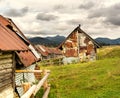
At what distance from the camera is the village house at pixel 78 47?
47.5 metres

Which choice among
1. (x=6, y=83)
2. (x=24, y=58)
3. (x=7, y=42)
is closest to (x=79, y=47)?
(x=24, y=58)

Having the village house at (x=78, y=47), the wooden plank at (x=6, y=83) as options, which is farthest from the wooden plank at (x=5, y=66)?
the village house at (x=78, y=47)

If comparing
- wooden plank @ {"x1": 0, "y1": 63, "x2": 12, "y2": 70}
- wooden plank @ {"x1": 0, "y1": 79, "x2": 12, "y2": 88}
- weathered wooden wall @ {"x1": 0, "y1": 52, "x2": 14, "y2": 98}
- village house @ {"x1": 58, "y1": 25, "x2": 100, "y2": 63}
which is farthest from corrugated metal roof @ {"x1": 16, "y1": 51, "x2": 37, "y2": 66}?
village house @ {"x1": 58, "y1": 25, "x2": 100, "y2": 63}

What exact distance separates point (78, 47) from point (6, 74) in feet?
115

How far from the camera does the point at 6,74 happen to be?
1337 centimetres

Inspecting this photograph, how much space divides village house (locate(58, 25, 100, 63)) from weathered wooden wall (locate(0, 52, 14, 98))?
33.5m

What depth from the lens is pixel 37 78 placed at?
2716 centimetres

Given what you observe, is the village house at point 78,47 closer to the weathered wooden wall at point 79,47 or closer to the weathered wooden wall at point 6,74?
the weathered wooden wall at point 79,47

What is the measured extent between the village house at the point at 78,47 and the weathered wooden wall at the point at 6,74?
33.5m

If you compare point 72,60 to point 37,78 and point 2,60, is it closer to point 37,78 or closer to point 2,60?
point 37,78

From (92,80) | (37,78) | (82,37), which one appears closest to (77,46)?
(82,37)

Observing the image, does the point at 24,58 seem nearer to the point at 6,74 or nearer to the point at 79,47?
the point at 6,74

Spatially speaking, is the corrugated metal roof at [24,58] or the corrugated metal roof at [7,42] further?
the corrugated metal roof at [24,58]

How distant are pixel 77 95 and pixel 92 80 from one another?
4951 millimetres
